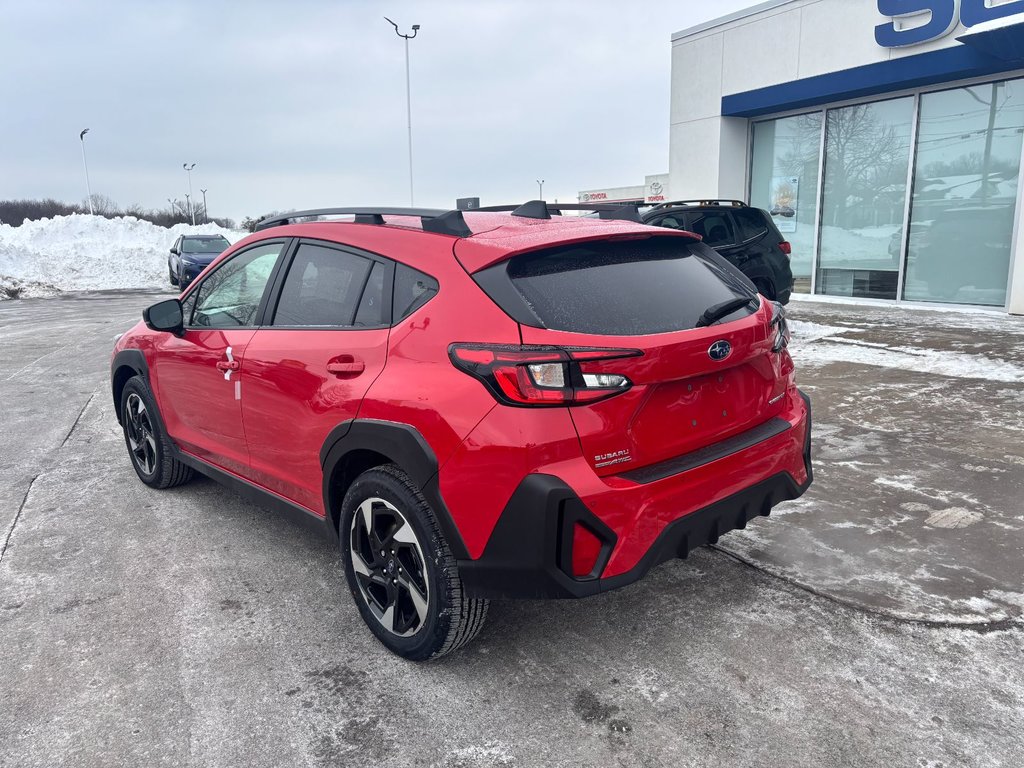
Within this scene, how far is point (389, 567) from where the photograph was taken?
2.92 meters

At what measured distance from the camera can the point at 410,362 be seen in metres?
2.72

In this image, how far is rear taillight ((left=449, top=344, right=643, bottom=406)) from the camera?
94.5 inches

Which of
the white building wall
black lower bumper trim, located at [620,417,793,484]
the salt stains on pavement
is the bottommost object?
the salt stains on pavement

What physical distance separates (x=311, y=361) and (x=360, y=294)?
349 mm

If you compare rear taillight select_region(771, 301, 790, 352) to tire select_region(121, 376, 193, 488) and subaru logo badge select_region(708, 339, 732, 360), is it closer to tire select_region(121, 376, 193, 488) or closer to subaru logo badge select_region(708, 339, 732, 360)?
subaru logo badge select_region(708, 339, 732, 360)

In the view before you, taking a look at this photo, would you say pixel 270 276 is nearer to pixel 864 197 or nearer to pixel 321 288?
pixel 321 288

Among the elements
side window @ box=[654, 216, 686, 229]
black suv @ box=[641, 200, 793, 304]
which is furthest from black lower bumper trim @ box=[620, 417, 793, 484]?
black suv @ box=[641, 200, 793, 304]

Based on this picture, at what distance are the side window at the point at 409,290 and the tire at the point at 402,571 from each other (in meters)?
0.60

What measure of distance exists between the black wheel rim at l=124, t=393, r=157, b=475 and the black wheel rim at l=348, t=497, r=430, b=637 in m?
2.40

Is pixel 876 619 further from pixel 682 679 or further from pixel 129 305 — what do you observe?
pixel 129 305

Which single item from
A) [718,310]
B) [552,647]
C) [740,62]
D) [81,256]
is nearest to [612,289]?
[718,310]

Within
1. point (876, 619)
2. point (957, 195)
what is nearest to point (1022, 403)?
point (876, 619)

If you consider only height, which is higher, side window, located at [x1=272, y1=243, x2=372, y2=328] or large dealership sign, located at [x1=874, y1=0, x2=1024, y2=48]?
large dealership sign, located at [x1=874, y1=0, x2=1024, y2=48]

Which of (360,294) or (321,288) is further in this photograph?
(321,288)
